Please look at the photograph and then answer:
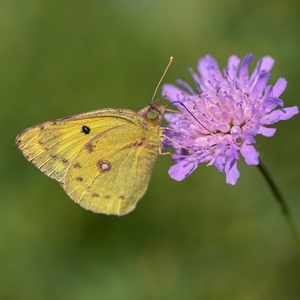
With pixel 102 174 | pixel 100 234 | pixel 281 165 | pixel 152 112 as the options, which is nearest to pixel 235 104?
pixel 152 112

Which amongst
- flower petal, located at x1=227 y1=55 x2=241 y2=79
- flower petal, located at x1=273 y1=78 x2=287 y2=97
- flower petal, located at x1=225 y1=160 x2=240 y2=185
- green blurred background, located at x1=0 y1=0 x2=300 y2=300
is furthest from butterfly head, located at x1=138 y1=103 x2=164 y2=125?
green blurred background, located at x1=0 y1=0 x2=300 y2=300

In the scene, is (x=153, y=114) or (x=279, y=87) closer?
(x=279, y=87)

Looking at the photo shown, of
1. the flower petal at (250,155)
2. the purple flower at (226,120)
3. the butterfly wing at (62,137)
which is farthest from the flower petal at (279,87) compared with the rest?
the butterfly wing at (62,137)

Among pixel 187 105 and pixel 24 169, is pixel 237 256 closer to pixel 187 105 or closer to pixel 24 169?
pixel 187 105

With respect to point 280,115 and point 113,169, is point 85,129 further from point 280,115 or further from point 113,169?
point 280,115

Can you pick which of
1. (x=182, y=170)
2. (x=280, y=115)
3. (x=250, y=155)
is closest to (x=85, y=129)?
(x=182, y=170)

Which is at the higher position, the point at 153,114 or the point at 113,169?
the point at 153,114

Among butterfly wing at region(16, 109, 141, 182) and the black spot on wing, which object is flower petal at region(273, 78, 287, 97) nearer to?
butterfly wing at region(16, 109, 141, 182)
